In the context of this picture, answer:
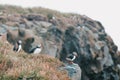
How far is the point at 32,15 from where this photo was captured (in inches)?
2169

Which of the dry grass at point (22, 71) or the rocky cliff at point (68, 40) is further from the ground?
the dry grass at point (22, 71)

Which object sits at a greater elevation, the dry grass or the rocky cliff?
the dry grass

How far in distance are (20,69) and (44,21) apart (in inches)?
1473

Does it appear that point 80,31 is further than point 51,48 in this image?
Yes

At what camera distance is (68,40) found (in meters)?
50.9

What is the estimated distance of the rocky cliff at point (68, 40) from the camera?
152ft

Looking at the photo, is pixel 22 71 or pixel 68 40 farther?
pixel 68 40

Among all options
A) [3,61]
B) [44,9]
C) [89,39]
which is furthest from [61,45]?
[3,61]

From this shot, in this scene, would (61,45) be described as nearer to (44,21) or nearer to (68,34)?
(68,34)

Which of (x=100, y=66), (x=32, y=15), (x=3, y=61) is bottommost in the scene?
(x=100, y=66)

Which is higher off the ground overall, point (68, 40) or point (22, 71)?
point (22, 71)

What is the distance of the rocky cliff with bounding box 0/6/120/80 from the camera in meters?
46.2

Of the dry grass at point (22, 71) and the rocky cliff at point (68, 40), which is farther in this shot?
the rocky cliff at point (68, 40)

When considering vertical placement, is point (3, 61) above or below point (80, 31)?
above
